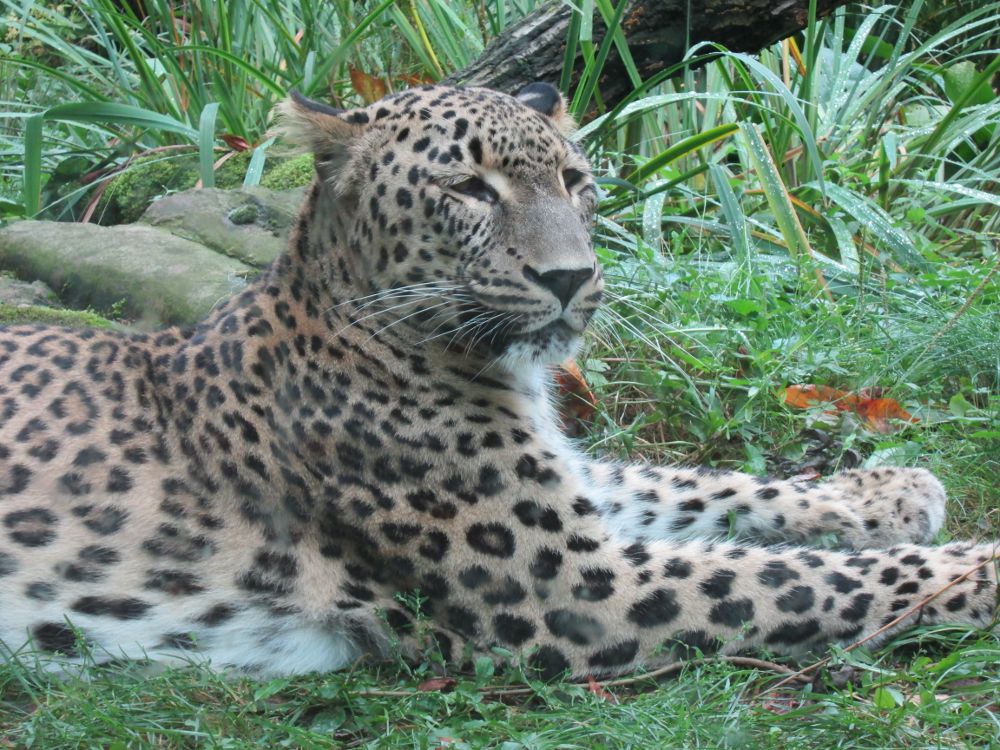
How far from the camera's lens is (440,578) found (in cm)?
448

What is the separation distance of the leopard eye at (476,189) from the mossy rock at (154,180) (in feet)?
16.9

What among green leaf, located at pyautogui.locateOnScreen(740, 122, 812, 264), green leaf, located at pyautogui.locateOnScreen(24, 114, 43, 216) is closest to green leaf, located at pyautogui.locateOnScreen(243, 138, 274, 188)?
green leaf, located at pyautogui.locateOnScreen(24, 114, 43, 216)

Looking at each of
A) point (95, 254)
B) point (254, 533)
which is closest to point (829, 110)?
point (95, 254)

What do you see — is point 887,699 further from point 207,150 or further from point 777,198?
point 207,150

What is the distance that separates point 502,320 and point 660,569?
111cm

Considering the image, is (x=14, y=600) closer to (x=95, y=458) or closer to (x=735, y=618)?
(x=95, y=458)

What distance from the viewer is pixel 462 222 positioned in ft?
15.2

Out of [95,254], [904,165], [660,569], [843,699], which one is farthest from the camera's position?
[904,165]

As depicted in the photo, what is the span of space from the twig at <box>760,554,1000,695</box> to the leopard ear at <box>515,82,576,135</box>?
237 centimetres

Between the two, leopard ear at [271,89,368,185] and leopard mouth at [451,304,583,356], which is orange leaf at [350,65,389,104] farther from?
leopard mouth at [451,304,583,356]

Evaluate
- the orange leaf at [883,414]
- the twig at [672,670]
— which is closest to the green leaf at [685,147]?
the orange leaf at [883,414]

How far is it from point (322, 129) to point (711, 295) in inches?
125

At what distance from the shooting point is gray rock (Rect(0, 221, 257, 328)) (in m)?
7.41

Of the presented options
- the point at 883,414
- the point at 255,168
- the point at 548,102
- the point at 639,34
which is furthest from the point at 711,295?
the point at 255,168
